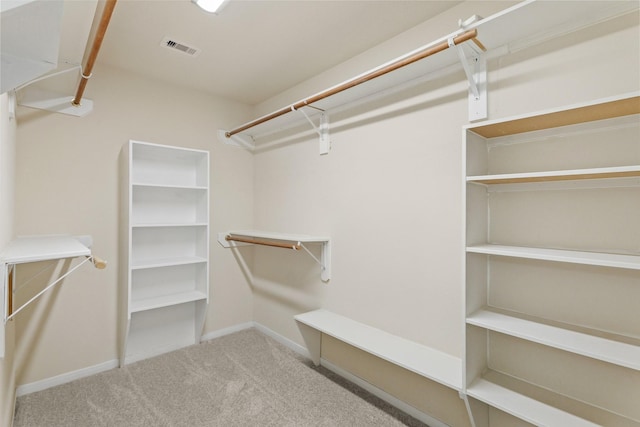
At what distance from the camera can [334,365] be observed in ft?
8.05

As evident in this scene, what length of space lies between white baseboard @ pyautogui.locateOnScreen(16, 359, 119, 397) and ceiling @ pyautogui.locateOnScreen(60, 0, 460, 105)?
2.27 m

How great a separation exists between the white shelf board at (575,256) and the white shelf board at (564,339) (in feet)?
1.07

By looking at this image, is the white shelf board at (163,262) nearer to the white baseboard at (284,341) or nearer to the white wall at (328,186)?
the white wall at (328,186)

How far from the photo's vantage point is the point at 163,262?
2596 millimetres

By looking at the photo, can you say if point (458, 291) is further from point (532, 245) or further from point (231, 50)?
point (231, 50)

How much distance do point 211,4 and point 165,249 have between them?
203cm

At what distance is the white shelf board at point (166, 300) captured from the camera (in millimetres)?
2467

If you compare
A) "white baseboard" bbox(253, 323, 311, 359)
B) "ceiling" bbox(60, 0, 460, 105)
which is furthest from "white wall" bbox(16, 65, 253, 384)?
"white baseboard" bbox(253, 323, 311, 359)

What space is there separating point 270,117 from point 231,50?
1.85 ft

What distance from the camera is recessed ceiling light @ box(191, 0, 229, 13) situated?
1651 mm

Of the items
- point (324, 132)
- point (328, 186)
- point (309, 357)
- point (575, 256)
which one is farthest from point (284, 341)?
point (575, 256)

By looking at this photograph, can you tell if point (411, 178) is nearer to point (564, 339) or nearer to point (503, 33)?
point (503, 33)

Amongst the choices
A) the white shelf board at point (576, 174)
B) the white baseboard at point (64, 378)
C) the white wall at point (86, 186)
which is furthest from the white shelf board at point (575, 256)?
the white baseboard at point (64, 378)

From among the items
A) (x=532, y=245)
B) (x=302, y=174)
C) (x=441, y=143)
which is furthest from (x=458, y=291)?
(x=302, y=174)
